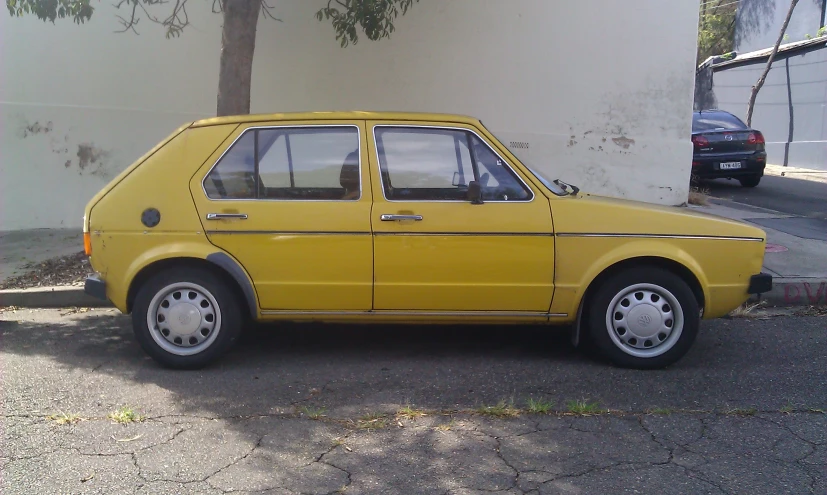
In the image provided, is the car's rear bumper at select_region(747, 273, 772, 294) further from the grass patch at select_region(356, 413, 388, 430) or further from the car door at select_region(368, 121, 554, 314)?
the grass patch at select_region(356, 413, 388, 430)

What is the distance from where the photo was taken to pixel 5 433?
432cm

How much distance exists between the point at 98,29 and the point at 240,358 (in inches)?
239

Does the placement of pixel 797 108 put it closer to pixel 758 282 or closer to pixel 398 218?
pixel 758 282

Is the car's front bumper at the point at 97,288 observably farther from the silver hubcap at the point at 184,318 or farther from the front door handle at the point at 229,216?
the front door handle at the point at 229,216

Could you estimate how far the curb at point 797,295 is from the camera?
23.3ft

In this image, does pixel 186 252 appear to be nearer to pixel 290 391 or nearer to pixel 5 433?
pixel 290 391

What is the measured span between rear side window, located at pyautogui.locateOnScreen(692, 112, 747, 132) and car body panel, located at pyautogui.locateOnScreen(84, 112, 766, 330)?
9332 millimetres

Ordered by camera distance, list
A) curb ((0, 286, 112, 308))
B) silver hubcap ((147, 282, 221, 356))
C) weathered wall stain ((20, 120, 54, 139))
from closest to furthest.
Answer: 1. silver hubcap ((147, 282, 221, 356))
2. curb ((0, 286, 112, 308))
3. weathered wall stain ((20, 120, 54, 139))

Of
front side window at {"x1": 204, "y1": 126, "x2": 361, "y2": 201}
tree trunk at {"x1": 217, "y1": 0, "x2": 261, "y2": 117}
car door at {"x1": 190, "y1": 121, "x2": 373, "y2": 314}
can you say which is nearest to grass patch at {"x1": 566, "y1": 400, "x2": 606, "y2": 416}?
car door at {"x1": 190, "y1": 121, "x2": 373, "y2": 314}

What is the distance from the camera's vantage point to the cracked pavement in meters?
3.75

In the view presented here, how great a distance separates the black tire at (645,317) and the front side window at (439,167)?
84 cm

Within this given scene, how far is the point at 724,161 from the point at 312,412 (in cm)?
1101

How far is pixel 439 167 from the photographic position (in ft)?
17.1

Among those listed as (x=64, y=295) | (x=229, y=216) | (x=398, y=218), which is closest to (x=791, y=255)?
(x=398, y=218)
